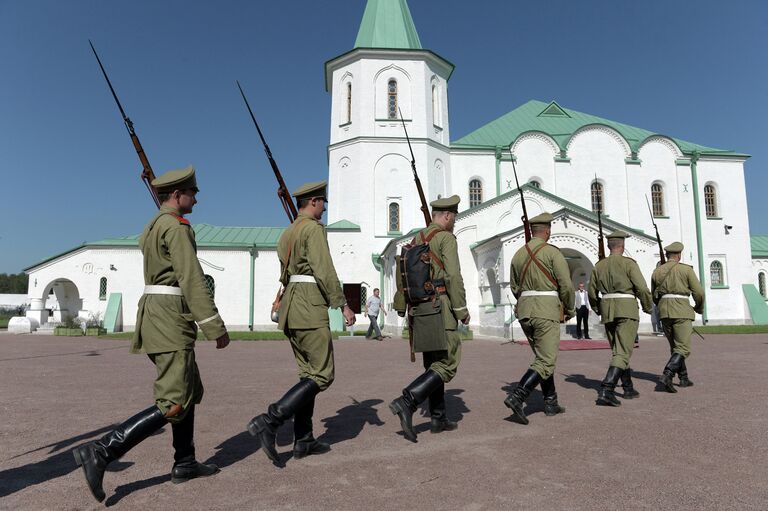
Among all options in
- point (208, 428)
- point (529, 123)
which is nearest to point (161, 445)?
point (208, 428)

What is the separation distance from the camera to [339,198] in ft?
89.0

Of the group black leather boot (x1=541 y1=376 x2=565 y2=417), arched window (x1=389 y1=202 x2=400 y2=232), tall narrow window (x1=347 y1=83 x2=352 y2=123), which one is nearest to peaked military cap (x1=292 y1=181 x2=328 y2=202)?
black leather boot (x1=541 y1=376 x2=565 y2=417)

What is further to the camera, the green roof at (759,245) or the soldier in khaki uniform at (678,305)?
the green roof at (759,245)

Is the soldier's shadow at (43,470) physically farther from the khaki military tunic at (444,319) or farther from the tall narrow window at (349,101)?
the tall narrow window at (349,101)

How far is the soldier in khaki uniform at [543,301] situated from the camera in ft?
18.6

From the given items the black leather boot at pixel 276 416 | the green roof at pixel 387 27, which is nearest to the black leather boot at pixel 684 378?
the black leather boot at pixel 276 416

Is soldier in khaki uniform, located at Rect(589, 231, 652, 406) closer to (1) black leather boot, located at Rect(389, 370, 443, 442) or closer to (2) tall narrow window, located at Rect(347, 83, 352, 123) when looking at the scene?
(1) black leather boot, located at Rect(389, 370, 443, 442)

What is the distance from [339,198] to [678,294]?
2099cm

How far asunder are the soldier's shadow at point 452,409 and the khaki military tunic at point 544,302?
987 millimetres

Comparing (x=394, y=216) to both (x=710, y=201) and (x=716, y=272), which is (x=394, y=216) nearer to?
(x=716, y=272)

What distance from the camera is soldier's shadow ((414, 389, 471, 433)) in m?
5.40

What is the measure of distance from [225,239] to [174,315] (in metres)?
26.9

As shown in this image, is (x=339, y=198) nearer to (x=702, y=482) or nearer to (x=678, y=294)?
(x=678, y=294)

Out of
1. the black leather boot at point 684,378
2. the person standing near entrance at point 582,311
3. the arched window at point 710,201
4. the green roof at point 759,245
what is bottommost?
the black leather boot at point 684,378
